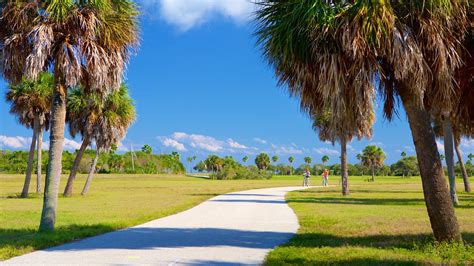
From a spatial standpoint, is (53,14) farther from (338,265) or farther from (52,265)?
(338,265)

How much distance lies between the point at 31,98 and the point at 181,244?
2595cm

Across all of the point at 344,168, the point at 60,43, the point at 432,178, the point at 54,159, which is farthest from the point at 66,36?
the point at 344,168

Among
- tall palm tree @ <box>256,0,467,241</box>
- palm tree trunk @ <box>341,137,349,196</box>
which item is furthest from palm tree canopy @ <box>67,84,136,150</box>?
tall palm tree @ <box>256,0,467,241</box>

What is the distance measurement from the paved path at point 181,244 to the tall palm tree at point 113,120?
63.4ft

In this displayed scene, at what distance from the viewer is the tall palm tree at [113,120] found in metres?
34.1

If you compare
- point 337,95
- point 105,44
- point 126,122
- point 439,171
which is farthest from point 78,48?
point 126,122

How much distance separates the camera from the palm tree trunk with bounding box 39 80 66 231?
1263 centimetres

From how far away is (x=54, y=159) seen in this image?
1281 cm

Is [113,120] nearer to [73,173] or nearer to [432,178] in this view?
[73,173]

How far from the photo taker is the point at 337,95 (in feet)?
28.9

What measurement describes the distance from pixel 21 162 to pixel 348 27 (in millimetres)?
103478

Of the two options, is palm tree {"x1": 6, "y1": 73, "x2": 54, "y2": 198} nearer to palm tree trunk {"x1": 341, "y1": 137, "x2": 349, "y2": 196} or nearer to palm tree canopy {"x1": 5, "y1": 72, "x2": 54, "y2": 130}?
palm tree canopy {"x1": 5, "y1": 72, "x2": 54, "y2": 130}

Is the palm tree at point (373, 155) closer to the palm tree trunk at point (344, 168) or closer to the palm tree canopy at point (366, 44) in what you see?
the palm tree trunk at point (344, 168)

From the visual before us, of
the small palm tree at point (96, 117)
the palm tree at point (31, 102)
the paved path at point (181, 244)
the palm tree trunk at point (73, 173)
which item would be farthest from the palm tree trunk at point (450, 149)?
the palm tree at point (31, 102)
